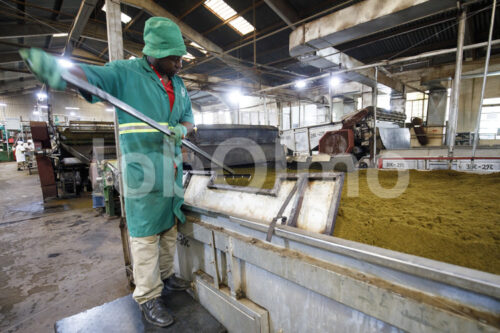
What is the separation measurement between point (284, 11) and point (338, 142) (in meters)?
3.25

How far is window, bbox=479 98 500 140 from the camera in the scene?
337 inches

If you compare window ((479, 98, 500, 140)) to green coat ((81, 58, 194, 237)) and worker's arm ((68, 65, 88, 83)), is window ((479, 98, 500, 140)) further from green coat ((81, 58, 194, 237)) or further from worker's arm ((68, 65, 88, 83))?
worker's arm ((68, 65, 88, 83))

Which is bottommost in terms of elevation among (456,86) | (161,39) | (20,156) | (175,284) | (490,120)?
(175,284)

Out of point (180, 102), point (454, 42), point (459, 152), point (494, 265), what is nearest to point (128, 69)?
point (180, 102)

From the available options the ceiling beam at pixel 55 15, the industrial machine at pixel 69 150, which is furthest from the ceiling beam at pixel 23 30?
the industrial machine at pixel 69 150

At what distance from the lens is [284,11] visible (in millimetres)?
5078

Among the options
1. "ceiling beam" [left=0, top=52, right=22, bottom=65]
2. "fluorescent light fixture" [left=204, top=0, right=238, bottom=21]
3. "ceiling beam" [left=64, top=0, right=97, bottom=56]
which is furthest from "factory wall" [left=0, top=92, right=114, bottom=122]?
"fluorescent light fixture" [left=204, top=0, right=238, bottom=21]

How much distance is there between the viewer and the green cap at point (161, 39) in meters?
1.37

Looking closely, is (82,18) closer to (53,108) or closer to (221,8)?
(221,8)

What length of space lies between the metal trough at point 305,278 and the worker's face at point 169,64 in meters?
0.83

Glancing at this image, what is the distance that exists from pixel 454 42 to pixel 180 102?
956cm

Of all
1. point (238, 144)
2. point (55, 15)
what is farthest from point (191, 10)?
point (238, 144)

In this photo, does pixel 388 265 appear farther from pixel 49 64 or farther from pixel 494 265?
pixel 49 64

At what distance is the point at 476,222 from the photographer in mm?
1175
